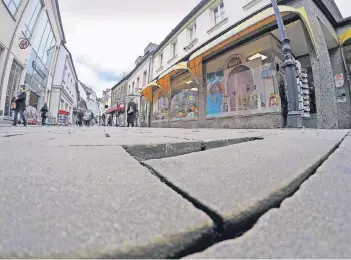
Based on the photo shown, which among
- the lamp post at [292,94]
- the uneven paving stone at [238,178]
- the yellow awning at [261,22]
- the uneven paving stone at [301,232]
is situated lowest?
the uneven paving stone at [301,232]

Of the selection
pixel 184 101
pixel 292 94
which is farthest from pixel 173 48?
pixel 292 94

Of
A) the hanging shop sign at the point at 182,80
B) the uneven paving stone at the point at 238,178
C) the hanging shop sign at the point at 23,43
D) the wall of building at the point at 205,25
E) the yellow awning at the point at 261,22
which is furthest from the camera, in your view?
the hanging shop sign at the point at 23,43

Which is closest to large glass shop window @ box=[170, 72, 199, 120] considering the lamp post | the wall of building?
the wall of building

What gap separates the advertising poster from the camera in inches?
299

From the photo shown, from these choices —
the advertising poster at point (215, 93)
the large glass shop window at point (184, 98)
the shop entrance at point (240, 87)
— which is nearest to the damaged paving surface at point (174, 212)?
the shop entrance at point (240, 87)

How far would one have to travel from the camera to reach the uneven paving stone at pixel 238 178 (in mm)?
438

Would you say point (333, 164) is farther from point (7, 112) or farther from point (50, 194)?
point (7, 112)

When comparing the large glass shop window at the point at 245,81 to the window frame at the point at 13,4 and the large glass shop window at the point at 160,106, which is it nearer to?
the large glass shop window at the point at 160,106

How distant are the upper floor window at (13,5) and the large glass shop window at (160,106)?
8.11 meters

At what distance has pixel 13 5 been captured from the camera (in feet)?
30.1

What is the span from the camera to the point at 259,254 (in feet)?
1.06

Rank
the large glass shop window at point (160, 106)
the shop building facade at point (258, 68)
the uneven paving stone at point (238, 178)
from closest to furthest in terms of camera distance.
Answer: the uneven paving stone at point (238, 178) < the shop building facade at point (258, 68) < the large glass shop window at point (160, 106)

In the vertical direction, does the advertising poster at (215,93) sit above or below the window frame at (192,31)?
below

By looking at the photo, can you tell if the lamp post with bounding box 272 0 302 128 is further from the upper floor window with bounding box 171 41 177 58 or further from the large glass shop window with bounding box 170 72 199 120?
the upper floor window with bounding box 171 41 177 58
